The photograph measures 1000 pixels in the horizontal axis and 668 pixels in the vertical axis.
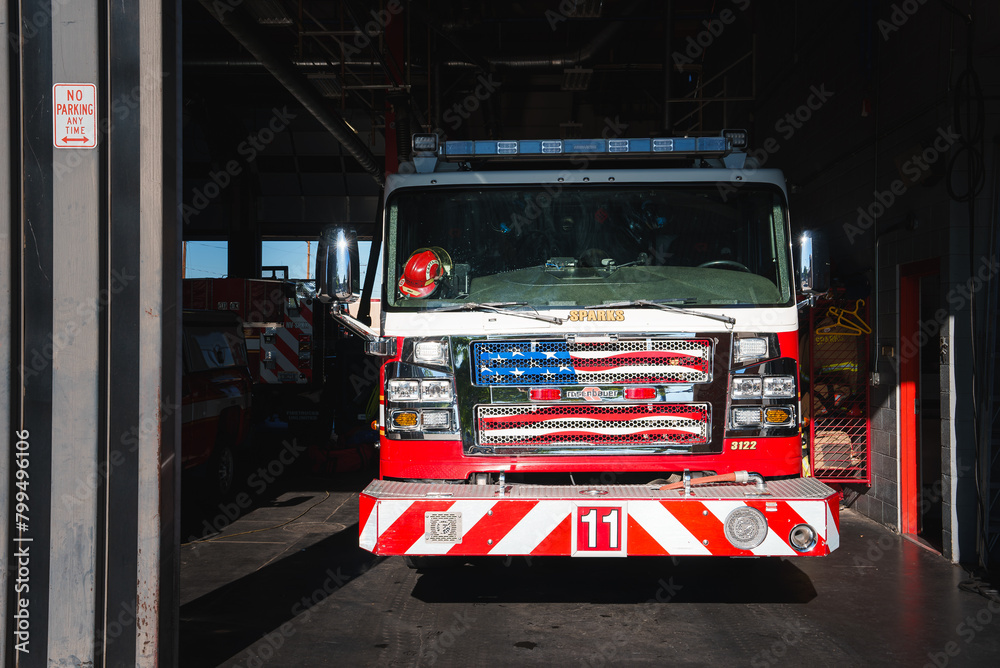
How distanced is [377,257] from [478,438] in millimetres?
1550

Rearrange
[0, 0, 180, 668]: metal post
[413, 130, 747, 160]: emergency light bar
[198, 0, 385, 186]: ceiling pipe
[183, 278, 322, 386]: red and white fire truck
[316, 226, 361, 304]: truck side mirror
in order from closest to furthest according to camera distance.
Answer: [0, 0, 180, 668]: metal post, [316, 226, 361, 304]: truck side mirror, [413, 130, 747, 160]: emergency light bar, [198, 0, 385, 186]: ceiling pipe, [183, 278, 322, 386]: red and white fire truck

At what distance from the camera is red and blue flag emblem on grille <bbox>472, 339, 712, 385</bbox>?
452cm

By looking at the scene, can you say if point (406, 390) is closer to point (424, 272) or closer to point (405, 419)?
point (405, 419)

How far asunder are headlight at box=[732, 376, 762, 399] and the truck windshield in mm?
484

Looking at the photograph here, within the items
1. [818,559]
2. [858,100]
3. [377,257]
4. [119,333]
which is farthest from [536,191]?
[858,100]

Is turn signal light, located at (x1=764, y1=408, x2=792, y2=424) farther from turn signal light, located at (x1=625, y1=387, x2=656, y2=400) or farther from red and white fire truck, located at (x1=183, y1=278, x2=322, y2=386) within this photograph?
red and white fire truck, located at (x1=183, y1=278, x2=322, y2=386)

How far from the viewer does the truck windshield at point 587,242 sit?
4.78 metres

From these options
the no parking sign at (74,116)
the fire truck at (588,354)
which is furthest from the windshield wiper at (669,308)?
the no parking sign at (74,116)

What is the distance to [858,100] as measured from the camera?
759 cm

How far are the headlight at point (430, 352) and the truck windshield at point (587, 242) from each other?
280mm

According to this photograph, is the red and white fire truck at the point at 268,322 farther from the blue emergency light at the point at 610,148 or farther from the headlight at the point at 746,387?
the headlight at the point at 746,387

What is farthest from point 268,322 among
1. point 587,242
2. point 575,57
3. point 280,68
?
point 587,242

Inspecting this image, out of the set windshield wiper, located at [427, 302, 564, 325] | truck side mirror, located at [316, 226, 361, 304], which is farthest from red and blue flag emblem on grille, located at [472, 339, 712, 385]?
truck side mirror, located at [316, 226, 361, 304]

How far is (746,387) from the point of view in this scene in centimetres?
456
